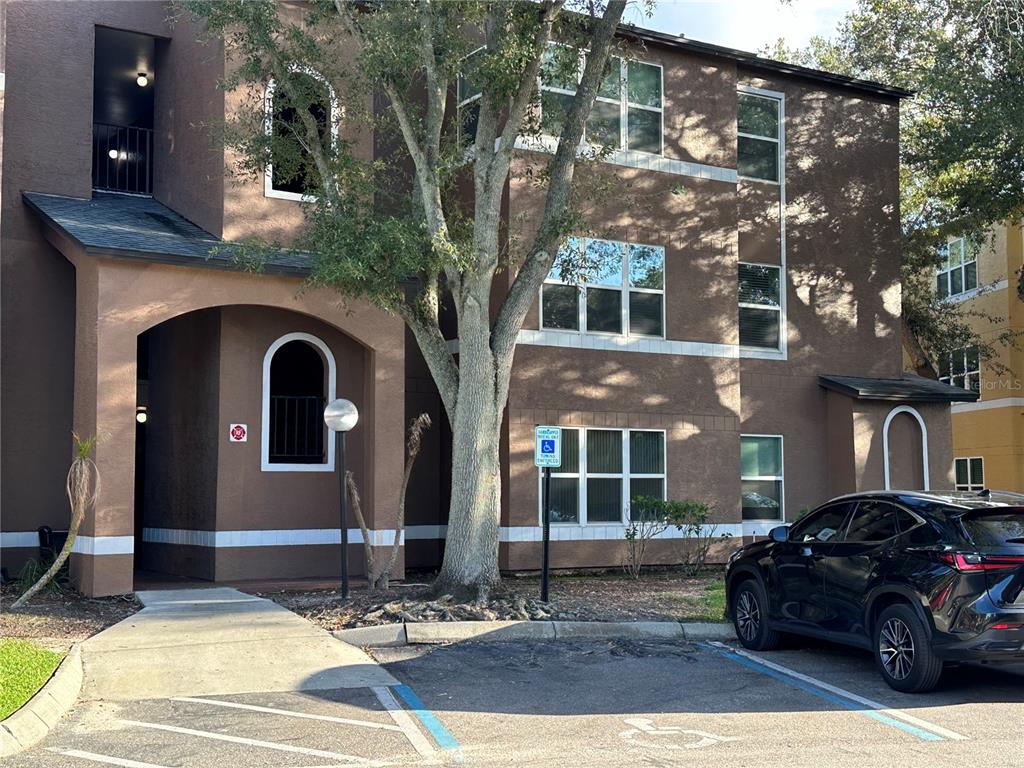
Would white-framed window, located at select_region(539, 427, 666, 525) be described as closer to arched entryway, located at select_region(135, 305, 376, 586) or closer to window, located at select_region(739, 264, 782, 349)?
window, located at select_region(739, 264, 782, 349)

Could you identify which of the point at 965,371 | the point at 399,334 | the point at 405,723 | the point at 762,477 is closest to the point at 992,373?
the point at 965,371

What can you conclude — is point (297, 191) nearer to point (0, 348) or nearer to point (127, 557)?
point (0, 348)

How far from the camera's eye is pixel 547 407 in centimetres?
1772

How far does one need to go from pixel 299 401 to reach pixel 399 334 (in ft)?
6.20

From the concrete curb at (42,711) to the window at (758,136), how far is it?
49.8 ft

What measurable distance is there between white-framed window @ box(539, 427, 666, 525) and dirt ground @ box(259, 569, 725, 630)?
77.4 inches

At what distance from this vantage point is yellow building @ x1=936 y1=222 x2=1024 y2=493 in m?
29.8

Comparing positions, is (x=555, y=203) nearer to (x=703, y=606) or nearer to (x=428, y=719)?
(x=703, y=606)

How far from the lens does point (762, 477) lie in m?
20.2

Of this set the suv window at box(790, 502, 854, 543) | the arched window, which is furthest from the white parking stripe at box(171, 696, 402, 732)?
the arched window

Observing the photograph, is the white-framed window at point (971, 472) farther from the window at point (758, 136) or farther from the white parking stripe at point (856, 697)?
the white parking stripe at point (856, 697)

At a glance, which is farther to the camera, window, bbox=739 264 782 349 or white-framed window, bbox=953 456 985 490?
white-framed window, bbox=953 456 985 490

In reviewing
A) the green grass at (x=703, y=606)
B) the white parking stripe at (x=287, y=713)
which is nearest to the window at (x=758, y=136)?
the green grass at (x=703, y=606)

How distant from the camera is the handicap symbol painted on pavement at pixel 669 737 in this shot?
7.42m
